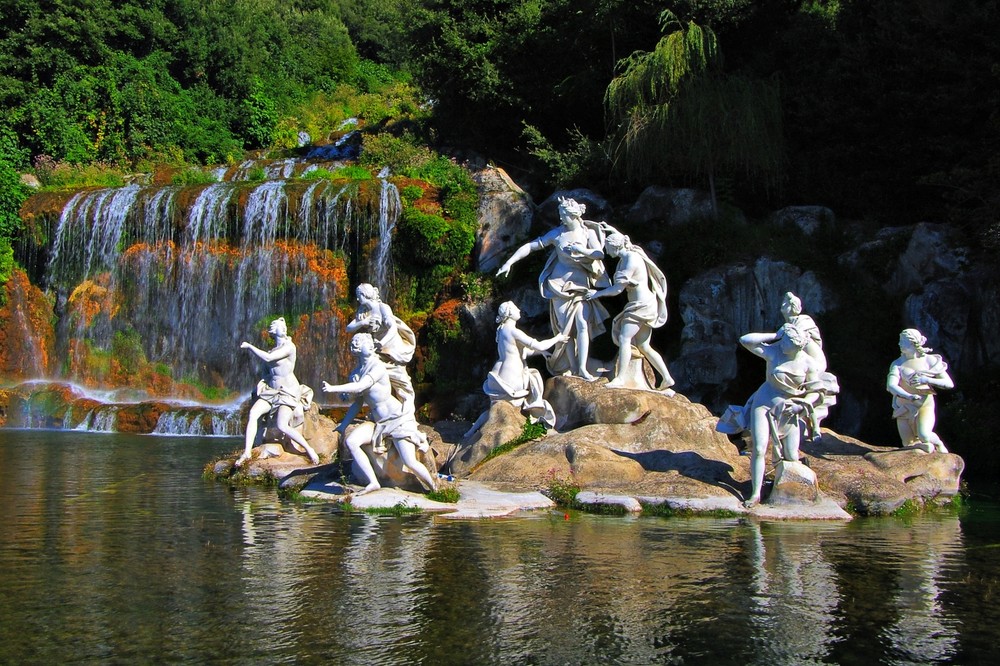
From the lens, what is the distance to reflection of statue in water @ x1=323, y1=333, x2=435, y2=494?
12.3 m

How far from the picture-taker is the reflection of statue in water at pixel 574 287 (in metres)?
16.5

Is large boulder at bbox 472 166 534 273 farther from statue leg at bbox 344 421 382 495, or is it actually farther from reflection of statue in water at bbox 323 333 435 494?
statue leg at bbox 344 421 382 495

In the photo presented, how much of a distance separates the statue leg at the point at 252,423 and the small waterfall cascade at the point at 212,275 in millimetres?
10258

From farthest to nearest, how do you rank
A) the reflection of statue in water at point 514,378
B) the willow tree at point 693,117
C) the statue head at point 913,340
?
the willow tree at point 693,117
the reflection of statue in water at point 514,378
the statue head at point 913,340

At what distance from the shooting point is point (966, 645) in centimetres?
735

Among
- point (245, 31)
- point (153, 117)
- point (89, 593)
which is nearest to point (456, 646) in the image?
point (89, 593)

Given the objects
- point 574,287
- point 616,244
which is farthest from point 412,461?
point 616,244

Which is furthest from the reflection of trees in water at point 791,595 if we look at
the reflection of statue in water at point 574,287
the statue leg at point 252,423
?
the statue leg at point 252,423

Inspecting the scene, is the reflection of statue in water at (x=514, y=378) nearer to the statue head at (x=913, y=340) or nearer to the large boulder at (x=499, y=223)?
the statue head at (x=913, y=340)

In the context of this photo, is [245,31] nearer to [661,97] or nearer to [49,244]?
[49,244]

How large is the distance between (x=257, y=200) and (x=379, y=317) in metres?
13.4

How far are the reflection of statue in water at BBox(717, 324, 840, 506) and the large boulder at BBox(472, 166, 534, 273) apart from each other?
13446mm

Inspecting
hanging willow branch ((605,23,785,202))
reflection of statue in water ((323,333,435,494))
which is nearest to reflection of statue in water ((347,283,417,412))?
reflection of statue in water ((323,333,435,494))

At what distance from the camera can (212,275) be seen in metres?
26.7
